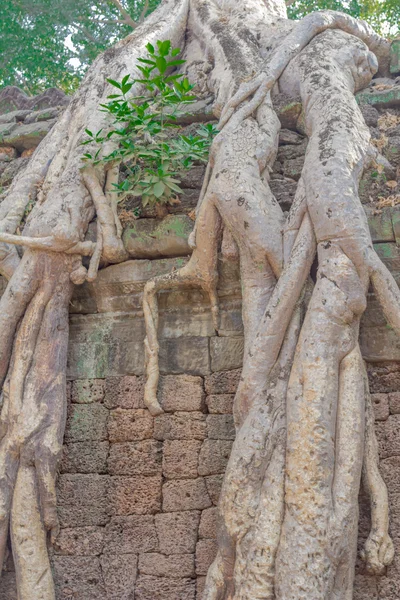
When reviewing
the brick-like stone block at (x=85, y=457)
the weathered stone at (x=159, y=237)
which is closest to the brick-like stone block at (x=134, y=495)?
the brick-like stone block at (x=85, y=457)

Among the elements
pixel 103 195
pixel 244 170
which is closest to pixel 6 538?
pixel 103 195

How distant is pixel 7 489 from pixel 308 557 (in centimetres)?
164

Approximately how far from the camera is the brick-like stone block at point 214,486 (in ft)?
11.5

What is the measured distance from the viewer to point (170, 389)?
379 cm

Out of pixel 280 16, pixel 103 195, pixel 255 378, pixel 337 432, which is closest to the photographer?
pixel 337 432

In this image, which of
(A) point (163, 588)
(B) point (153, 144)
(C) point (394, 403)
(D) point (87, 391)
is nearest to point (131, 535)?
(A) point (163, 588)

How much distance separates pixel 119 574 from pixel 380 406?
1521 mm

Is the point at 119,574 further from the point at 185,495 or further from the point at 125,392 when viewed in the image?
the point at 125,392

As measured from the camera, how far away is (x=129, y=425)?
149 inches

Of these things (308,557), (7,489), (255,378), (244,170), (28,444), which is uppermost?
(244,170)

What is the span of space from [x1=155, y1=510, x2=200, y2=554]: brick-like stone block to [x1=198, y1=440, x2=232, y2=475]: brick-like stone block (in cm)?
21

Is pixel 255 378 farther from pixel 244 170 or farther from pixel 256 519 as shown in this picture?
pixel 244 170

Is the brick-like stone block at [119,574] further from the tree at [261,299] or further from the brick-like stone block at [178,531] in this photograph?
the tree at [261,299]

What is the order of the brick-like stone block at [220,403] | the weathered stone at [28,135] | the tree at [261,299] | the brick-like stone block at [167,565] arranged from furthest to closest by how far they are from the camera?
the weathered stone at [28,135] → the brick-like stone block at [220,403] → the brick-like stone block at [167,565] → the tree at [261,299]
